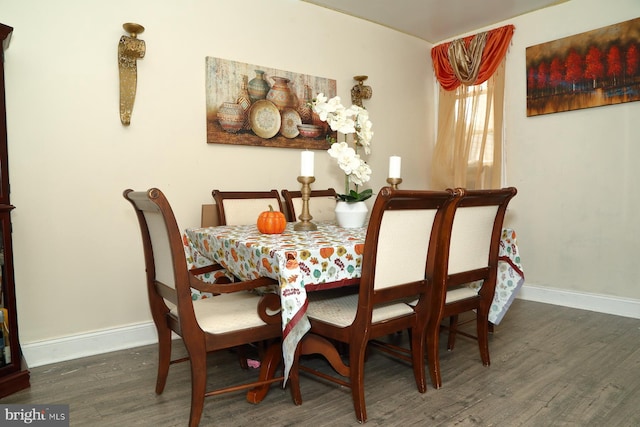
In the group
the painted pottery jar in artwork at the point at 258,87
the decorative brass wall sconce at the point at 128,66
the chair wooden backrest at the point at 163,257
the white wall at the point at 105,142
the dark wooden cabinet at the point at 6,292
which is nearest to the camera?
the chair wooden backrest at the point at 163,257

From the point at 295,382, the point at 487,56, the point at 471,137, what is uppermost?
the point at 487,56

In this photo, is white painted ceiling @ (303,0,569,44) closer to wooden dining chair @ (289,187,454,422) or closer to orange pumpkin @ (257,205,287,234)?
orange pumpkin @ (257,205,287,234)

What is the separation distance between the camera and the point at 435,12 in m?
3.83

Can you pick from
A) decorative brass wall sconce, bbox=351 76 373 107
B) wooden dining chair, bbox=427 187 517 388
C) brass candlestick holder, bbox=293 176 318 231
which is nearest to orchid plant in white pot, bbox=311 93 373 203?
brass candlestick holder, bbox=293 176 318 231

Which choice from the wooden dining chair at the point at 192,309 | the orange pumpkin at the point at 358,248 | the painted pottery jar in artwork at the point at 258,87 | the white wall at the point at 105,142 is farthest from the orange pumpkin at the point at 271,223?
the painted pottery jar in artwork at the point at 258,87

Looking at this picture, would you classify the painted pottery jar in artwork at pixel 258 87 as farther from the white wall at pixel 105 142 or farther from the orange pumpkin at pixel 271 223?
the orange pumpkin at pixel 271 223

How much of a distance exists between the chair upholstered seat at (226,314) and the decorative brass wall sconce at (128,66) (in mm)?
1416

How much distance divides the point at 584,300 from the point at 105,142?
12.2ft

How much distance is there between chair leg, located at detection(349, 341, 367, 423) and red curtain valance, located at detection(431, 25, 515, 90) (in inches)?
129

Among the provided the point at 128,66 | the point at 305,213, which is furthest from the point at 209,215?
the point at 128,66

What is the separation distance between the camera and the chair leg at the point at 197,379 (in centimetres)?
164

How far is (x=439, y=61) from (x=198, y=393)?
4.00 metres

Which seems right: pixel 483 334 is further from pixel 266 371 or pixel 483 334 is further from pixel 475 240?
pixel 266 371

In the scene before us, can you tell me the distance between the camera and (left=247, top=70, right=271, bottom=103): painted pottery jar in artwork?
3.23 metres
